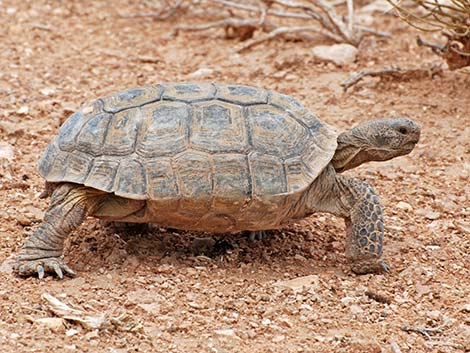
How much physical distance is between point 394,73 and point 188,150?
3924mm

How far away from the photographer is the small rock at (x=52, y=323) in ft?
13.2

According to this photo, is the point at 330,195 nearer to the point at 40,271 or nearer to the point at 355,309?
the point at 355,309

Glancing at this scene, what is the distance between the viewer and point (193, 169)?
4.77 meters

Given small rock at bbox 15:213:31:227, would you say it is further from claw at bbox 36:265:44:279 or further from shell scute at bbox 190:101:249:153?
shell scute at bbox 190:101:249:153

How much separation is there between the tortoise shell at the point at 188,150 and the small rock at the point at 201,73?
342 cm

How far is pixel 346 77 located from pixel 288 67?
2.22 ft

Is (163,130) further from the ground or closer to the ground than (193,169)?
further from the ground

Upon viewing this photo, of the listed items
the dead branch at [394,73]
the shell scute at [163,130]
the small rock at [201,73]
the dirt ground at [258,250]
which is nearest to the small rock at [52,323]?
the dirt ground at [258,250]

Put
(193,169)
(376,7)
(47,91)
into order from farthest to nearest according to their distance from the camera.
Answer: (376,7), (47,91), (193,169)

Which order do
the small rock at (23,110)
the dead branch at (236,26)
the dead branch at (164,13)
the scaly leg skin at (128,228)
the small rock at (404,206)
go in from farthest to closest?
the dead branch at (164,13)
the dead branch at (236,26)
the small rock at (23,110)
the small rock at (404,206)
the scaly leg skin at (128,228)

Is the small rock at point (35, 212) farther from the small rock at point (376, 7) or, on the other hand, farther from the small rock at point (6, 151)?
the small rock at point (376, 7)

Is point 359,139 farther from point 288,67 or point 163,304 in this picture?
point 288,67

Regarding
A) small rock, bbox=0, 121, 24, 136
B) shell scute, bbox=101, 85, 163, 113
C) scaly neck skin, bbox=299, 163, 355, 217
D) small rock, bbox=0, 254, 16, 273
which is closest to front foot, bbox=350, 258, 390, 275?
scaly neck skin, bbox=299, 163, 355, 217

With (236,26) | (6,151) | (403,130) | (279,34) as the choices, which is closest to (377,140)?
(403,130)
